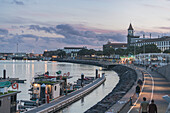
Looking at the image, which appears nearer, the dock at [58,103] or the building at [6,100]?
the building at [6,100]

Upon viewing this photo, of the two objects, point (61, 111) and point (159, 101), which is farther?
point (61, 111)

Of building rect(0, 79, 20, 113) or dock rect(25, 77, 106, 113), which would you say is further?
dock rect(25, 77, 106, 113)

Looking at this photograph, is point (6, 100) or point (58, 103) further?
point (58, 103)

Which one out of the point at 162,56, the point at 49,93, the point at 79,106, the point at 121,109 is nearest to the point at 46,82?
the point at 49,93

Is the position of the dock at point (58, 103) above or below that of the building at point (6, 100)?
below

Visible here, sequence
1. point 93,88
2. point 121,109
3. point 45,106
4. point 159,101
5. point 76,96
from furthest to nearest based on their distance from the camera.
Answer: point 93,88, point 76,96, point 45,106, point 159,101, point 121,109

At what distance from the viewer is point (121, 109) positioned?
2500cm

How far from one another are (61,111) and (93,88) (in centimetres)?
2087

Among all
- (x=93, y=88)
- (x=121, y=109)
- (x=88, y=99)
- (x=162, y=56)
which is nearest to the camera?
(x=121, y=109)

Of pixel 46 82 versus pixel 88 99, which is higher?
pixel 46 82

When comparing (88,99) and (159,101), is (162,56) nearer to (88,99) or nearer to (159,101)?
(88,99)

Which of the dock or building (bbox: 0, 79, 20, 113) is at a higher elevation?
building (bbox: 0, 79, 20, 113)

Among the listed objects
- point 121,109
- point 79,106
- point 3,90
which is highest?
point 3,90

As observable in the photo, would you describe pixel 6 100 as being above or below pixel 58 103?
above
